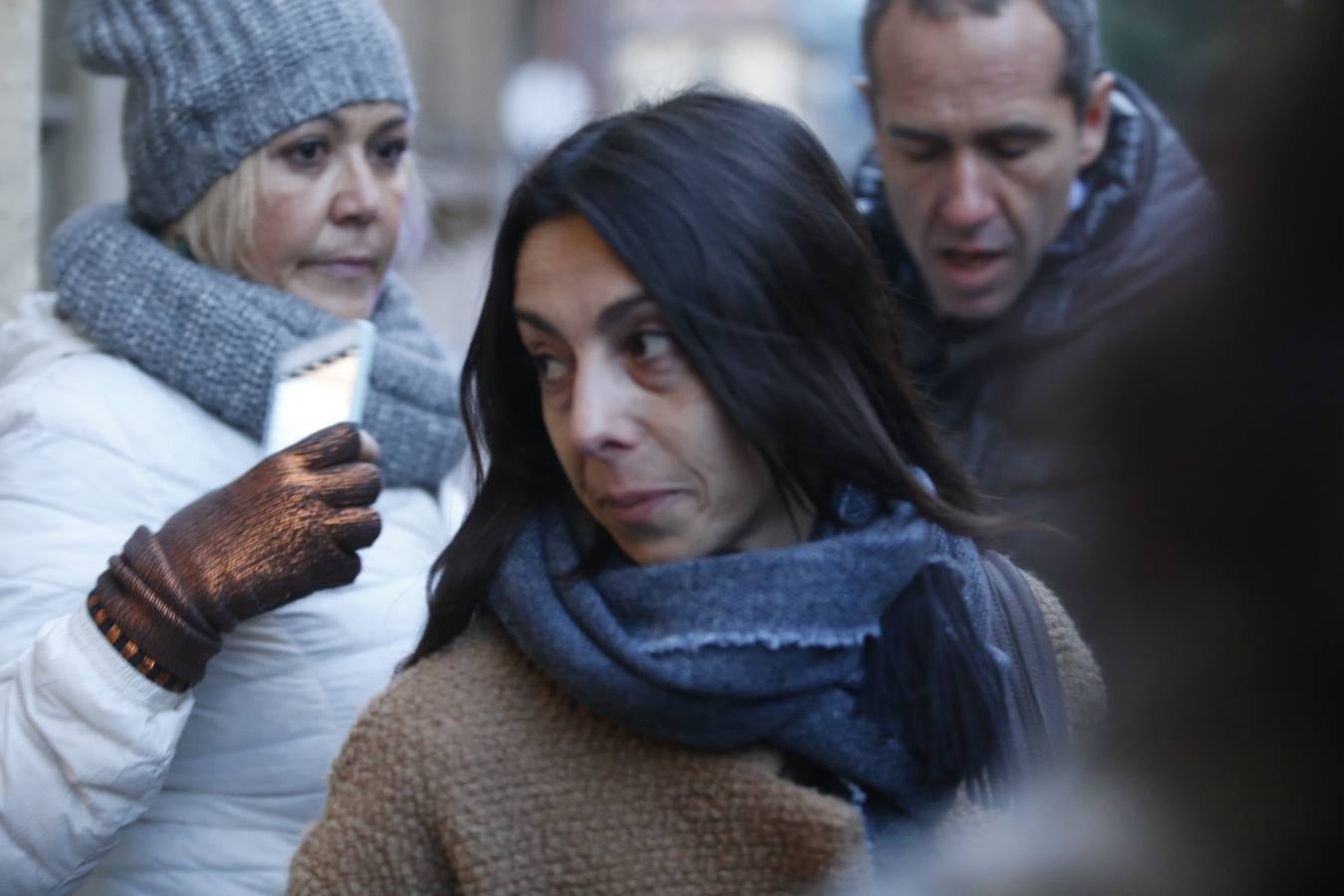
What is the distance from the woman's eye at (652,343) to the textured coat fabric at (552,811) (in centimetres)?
38

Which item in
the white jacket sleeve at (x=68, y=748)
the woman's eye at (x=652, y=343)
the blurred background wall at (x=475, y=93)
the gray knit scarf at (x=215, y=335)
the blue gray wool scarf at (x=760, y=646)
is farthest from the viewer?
the blurred background wall at (x=475, y=93)

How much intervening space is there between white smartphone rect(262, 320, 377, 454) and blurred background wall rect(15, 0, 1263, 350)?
0.33 metres

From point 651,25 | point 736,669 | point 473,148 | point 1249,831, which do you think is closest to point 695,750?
point 736,669

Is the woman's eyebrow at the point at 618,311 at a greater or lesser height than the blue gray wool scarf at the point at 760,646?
greater

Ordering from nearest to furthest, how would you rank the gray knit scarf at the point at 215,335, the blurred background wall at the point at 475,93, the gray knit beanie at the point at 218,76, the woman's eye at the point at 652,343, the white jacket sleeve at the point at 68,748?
the woman's eye at the point at 652,343, the white jacket sleeve at the point at 68,748, the gray knit scarf at the point at 215,335, the gray knit beanie at the point at 218,76, the blurred background wall at the point at 475,93

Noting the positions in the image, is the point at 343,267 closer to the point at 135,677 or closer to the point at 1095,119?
the point at 135,677

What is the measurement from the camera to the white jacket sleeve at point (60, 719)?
78.7 inches

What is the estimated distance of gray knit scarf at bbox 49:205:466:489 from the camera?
245 cm

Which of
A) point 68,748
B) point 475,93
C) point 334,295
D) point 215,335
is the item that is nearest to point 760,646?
point 68,748

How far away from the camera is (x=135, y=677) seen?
6.62 ft

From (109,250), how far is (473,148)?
6.98 meters

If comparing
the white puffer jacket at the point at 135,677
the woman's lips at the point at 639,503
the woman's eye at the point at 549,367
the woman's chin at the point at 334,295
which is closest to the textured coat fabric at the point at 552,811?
the woman's lips at the point at 639,503

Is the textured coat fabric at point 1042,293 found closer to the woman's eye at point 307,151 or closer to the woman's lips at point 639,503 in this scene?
the woman's lips at point 639,503

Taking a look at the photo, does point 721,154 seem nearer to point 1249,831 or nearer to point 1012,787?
point 1012,787
